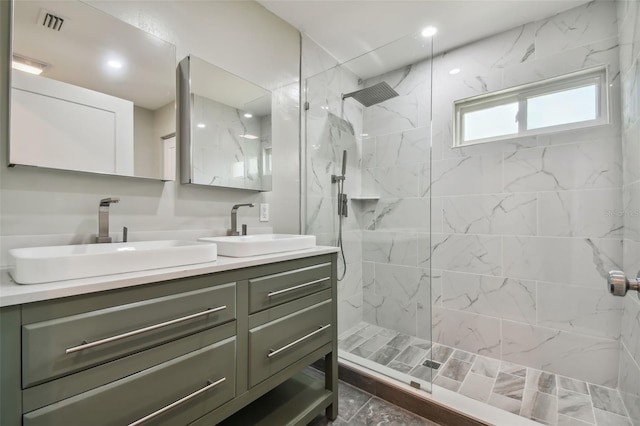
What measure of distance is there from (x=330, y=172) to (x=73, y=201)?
5.65 feet

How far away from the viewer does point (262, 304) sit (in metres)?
1.18

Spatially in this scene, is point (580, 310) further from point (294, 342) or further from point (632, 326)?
point (294, 342)

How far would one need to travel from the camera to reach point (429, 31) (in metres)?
2.06

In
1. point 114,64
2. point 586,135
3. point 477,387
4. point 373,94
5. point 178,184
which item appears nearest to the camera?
point 114,64

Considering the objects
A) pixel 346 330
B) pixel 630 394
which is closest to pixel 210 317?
pixel 346 330

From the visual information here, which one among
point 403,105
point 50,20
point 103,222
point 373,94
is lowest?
point 103,222

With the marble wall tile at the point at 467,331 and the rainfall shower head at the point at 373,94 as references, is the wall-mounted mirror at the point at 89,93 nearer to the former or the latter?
the rainfall shower head at the point at 373,94

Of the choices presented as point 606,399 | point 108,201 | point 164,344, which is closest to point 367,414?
point 164,344

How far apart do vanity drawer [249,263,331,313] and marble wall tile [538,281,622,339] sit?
1671 mm

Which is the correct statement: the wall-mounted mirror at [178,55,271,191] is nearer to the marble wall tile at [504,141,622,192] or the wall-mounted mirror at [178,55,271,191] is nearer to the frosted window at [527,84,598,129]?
the marble wall tile at [504,141,622,192]

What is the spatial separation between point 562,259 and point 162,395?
2474mm

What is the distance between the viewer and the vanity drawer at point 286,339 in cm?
115

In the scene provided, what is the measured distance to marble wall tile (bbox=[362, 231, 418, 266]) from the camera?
215cm

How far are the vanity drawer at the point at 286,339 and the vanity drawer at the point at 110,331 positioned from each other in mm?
230
